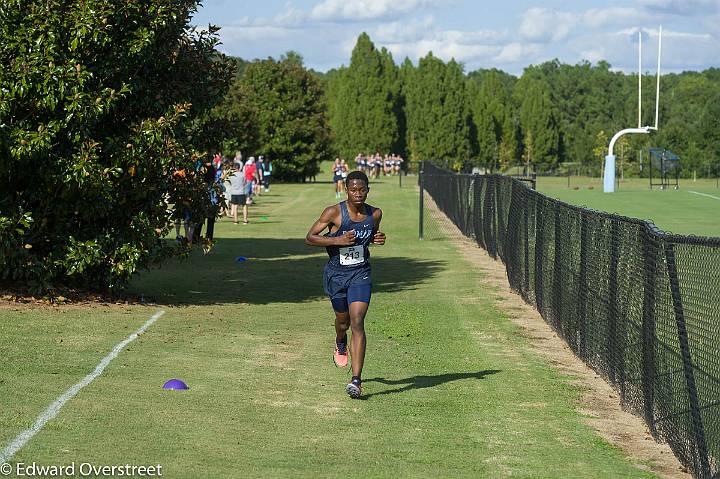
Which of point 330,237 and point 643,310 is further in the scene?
point 330,237

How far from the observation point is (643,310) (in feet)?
32.6

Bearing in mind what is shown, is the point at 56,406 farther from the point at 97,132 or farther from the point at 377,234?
the point at 97,132

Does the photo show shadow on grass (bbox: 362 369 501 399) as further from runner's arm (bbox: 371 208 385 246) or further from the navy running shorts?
runner's arm (bbox: 371 208 385 246)

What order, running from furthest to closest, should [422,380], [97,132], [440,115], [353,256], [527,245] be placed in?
[440,115] → [527,245] → [97,132] → [422,380] → [353,256]

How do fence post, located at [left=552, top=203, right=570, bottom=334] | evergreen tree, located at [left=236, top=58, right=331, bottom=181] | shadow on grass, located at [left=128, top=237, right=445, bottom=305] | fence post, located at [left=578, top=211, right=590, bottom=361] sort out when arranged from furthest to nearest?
1. evergreen tree, located at [left=236, top=58, right=331, bottom=181]
2. shadow on grass, located at [left=128, top=237, right=445, bottom=305]
3. fence post, located at [left=552, top=203, right=570, bottom=334]
4. fence post, located at [left=578, top=211, right=590, bottom=361]

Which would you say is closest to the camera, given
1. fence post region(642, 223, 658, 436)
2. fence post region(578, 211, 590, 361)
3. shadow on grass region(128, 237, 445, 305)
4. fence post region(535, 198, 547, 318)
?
fence post region(642, 223, 658, 436)

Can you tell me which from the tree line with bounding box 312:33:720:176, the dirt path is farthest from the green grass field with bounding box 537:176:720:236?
the tree line with bounding box 312:33:720:176

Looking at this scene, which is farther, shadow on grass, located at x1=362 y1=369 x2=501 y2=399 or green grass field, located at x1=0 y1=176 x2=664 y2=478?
shadow on grass, located at x1=362 y1=369 x2=501 y2=399

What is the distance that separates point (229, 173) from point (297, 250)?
10077 millimetres

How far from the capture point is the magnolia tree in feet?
50.7

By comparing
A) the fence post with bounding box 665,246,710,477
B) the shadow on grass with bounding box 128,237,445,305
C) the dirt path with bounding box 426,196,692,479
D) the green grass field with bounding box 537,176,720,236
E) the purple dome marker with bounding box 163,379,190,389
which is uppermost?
the fence post with bounding box 665,246,710,477

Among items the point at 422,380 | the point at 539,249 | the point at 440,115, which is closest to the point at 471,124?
the point at 440,115

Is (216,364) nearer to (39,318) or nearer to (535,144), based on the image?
(39,318)

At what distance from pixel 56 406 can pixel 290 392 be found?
2039mm
